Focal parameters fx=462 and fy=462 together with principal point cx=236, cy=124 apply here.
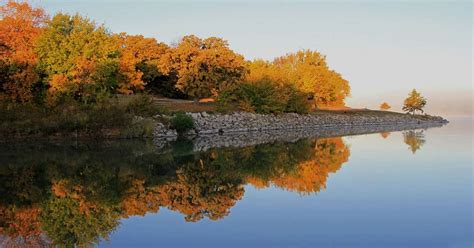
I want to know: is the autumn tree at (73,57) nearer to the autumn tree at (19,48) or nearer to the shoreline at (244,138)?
the autumn tree at (19,48)

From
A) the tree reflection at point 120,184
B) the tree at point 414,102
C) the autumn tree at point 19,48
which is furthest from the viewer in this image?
the tree at point 414,102

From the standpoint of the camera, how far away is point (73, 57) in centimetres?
3106

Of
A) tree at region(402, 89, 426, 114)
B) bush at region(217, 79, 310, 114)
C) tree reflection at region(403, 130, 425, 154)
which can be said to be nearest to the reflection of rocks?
bush at region(217, 79, 310, 114)

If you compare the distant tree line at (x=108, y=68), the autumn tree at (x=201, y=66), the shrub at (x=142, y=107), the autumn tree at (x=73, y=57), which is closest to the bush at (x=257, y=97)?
the distant tree line at (x=108, y=68)

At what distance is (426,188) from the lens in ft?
37.4

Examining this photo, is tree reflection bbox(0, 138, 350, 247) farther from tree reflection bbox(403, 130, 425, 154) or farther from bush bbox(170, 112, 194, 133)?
bush bbox(170, 112, 194, 133)

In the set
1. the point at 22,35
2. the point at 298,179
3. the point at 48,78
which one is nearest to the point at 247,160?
the point at 298,179

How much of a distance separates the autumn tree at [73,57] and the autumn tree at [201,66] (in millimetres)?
14180

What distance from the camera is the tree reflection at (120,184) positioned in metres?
8.19

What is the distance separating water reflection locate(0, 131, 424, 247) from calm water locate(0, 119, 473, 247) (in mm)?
31

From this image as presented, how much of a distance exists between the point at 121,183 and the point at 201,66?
3529cm

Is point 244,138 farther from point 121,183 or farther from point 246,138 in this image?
point 121,183

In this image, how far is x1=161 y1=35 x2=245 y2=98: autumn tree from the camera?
45.9 meters

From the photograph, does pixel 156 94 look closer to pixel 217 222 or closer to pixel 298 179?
pixel 298 179
